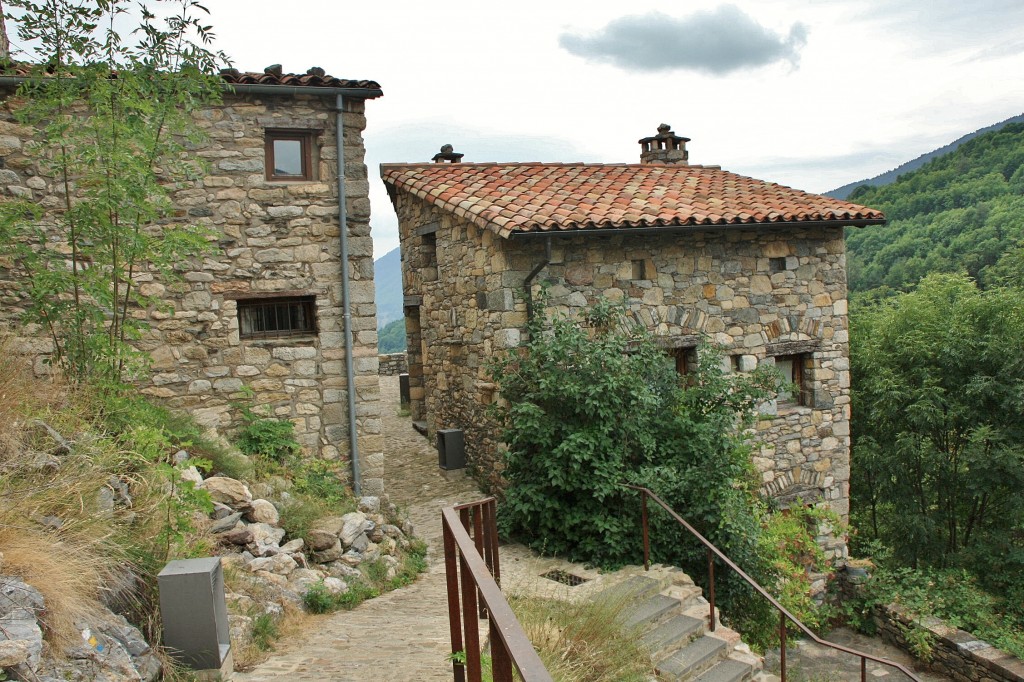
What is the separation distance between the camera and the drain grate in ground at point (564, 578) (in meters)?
6.36

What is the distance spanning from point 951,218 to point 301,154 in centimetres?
2162

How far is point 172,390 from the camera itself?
720 cm

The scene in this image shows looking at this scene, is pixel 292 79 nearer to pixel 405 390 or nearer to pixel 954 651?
pixel 405 390

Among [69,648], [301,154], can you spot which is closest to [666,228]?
[301,154]

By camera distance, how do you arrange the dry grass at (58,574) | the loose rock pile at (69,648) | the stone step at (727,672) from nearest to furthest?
the loose rock pile at (69,648) → the dry grass at (58,574) → the stone step at (727,672)

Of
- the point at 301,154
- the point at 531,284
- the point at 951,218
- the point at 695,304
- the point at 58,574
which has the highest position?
the point at 951,218

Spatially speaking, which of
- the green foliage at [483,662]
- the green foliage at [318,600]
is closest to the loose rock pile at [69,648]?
the green foliage at [483,662]

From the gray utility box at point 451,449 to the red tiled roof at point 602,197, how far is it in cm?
304

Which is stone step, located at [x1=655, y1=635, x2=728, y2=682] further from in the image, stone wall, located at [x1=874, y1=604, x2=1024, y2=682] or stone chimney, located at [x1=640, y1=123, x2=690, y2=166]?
stone chimney, located at [x1=640, y1=123, x2=690, y2=166]

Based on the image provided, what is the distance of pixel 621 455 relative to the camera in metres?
6.95

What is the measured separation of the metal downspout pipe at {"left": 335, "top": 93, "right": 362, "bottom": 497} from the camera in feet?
24.6

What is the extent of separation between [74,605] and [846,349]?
9.31 meters

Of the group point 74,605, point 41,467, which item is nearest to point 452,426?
point 41,467

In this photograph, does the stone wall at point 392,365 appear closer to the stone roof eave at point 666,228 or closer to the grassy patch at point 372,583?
the stone roof eave at point 666,228
